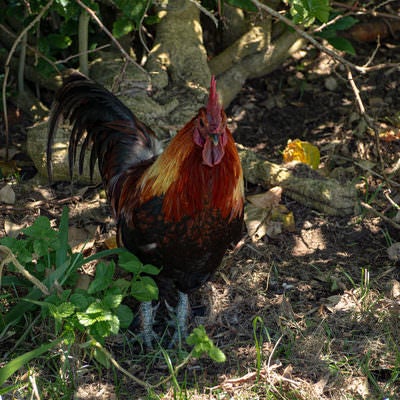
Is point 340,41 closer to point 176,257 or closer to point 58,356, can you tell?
point 176,257

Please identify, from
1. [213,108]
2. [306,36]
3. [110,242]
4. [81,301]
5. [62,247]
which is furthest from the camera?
[110,242]

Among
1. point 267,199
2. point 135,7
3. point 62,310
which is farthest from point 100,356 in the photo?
point 135,7

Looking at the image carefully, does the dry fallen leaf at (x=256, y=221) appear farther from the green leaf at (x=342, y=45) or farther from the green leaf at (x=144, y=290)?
the green leaf at (x=342, y=45)

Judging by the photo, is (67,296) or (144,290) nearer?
(67,296)

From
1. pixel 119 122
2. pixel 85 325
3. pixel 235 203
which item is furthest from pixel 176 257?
pixel 119 122

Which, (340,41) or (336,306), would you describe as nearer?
(336,306)

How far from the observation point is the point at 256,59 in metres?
5.88

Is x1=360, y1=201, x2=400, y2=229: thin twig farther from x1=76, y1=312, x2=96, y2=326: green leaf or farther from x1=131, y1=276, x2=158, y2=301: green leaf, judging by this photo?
x1=76, y1=312, x2=96, y2=326: green leaf

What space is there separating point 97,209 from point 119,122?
3.17 ft

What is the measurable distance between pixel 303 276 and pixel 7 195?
92.5 inches

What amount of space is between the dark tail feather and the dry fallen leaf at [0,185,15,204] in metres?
0.87

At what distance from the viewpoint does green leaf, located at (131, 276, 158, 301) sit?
133 inches

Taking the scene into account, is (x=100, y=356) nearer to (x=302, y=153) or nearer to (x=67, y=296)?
(x=67, y=296)

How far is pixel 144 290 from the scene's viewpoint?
338cm
